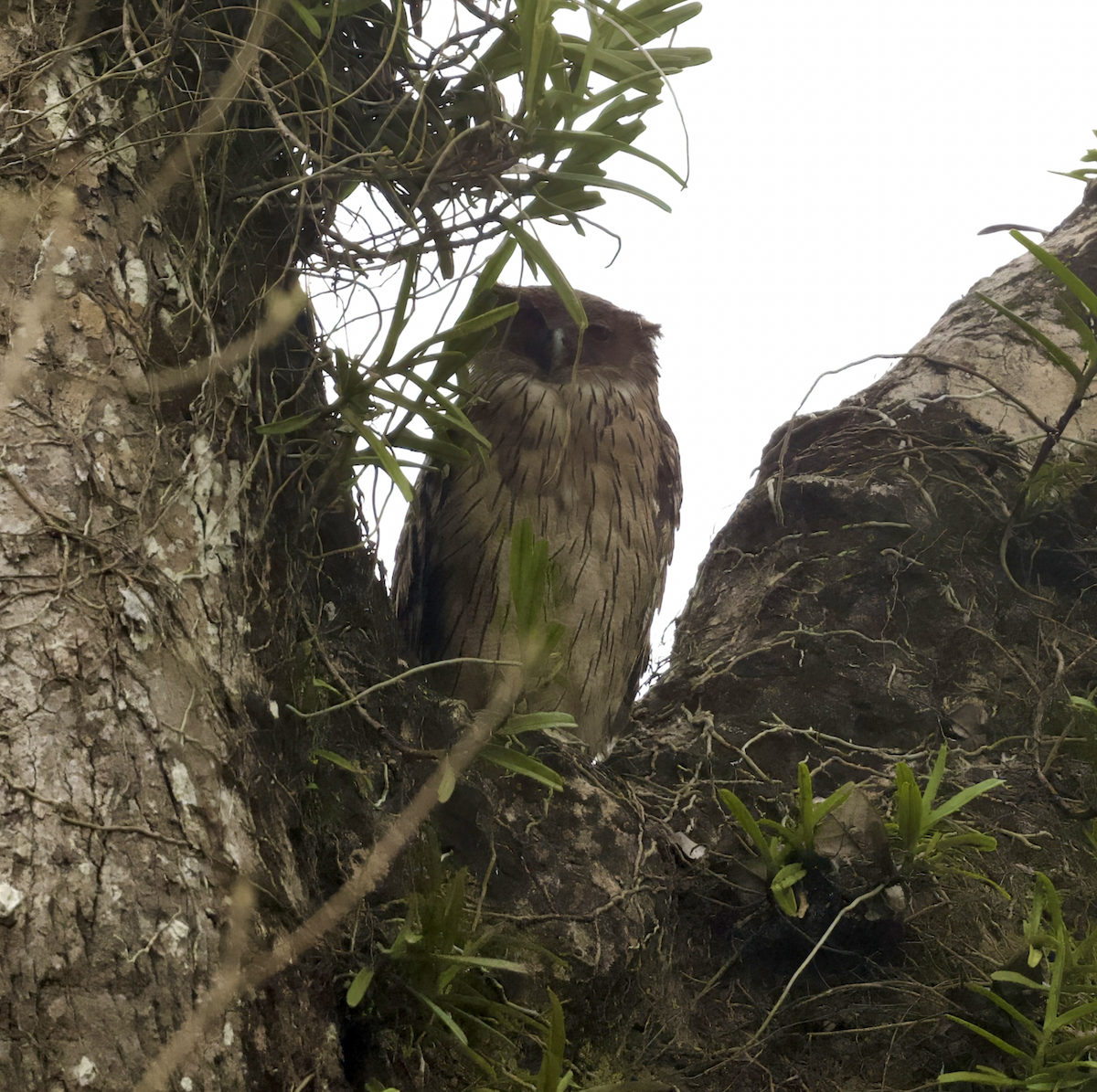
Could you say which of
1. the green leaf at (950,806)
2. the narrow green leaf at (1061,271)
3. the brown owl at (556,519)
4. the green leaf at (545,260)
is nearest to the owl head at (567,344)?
the brown owl at (556,519)

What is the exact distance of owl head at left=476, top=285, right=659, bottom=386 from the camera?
3.49 metres

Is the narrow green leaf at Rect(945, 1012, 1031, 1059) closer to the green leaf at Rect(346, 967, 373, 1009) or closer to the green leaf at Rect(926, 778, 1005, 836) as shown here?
the green leaf at Rect(926, 778, 1005, 836)

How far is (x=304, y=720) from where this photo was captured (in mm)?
1781

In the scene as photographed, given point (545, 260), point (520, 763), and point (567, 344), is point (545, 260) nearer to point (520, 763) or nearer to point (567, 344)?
point (520, 763)

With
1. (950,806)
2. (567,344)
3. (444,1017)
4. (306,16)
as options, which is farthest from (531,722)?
(567,344)

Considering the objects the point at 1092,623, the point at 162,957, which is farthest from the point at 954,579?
the point at 162,957

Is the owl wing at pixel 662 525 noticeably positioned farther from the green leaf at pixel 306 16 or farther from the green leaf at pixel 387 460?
the green leaf at pixel 306 16

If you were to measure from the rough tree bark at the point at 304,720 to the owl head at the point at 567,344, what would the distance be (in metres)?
0.91

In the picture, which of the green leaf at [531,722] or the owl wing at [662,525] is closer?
the green leaf at [531,722]

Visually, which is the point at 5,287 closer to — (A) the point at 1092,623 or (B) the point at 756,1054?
(B) the point at 756,1054

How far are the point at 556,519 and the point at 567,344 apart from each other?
24.6 inches

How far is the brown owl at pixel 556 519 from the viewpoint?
10.4 feet

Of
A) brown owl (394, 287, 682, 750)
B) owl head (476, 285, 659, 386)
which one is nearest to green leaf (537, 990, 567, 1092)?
brown owl (394, 287, 682, 750)

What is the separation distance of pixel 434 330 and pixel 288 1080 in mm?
1220
